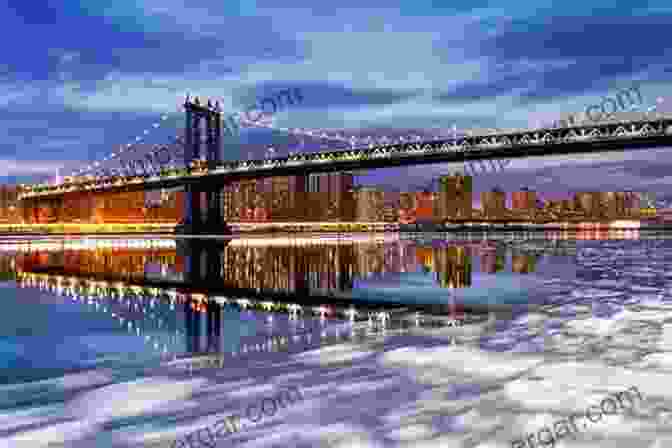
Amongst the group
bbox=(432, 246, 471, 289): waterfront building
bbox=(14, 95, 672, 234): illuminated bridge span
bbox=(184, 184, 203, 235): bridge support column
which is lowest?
bbox=(432, 246, 471, 289): waterfront building

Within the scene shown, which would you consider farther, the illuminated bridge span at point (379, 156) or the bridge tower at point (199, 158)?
the bridge tower at point (199, 158)

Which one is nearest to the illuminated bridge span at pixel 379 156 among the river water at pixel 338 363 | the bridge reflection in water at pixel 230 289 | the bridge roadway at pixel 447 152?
the bridge roadway at pixel 447 152

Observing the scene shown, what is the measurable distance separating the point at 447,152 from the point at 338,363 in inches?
1750

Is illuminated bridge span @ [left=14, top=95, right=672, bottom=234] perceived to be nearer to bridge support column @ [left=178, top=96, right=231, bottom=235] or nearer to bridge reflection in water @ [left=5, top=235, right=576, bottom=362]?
bridge support column @ [left=178, top=96, right=231, bottom=235]

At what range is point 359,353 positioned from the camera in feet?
19.2

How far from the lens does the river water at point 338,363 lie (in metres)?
3.69

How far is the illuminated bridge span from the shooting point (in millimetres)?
45906

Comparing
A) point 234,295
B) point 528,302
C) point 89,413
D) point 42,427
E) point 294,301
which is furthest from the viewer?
point 234,295

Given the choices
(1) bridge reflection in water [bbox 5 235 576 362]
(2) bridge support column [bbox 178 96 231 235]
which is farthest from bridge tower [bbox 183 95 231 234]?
(1) bridge reflection in water [bbox 5 235 576 362]

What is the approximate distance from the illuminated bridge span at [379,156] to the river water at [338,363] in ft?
121

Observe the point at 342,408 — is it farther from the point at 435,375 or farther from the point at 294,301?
the point at 294,301

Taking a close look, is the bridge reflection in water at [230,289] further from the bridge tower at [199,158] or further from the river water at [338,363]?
the bridge tower at [199,158]

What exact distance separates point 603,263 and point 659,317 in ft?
38.2

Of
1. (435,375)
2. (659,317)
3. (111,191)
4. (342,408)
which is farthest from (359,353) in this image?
(111,191)
